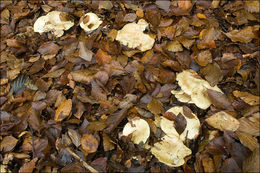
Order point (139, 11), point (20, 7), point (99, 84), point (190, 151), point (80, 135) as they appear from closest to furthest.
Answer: point (190, 151), point (80, 135), point (99, 84), point (139, 11), point (20, 7)

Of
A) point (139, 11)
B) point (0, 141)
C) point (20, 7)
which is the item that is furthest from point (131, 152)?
point (20, 7)

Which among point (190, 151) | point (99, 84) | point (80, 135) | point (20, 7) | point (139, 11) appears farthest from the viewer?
point (20, 7)

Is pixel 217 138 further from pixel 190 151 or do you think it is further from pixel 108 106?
pixel 108 106

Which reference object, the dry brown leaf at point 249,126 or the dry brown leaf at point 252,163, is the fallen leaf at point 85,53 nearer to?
the dry brown leaf at point 249,126

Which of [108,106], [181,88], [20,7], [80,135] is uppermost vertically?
[20,7]

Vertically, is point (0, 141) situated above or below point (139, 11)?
below

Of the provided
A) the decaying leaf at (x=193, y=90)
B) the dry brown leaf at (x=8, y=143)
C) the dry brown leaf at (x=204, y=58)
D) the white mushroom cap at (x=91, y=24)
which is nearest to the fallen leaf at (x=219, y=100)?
the decaying leaf at (x=193, y=90)
